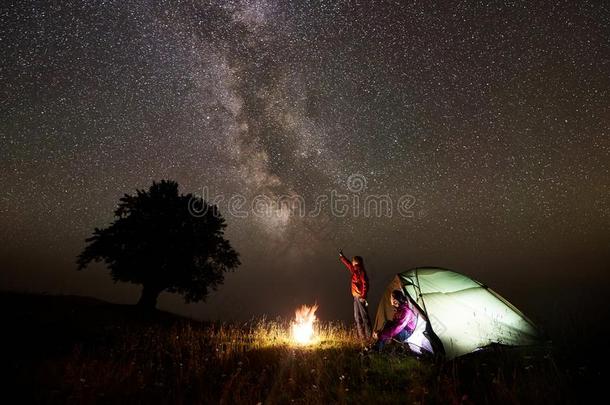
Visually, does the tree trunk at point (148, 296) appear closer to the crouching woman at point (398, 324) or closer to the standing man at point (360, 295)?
the standing man at point (360, 295)

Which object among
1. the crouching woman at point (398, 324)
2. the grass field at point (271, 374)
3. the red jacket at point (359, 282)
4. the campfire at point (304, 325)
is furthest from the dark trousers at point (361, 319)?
the crouching woman at point (398, 324)

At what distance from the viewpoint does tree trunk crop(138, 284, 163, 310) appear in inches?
888

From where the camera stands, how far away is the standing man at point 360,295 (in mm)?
10250

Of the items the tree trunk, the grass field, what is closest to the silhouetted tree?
the tree trunk

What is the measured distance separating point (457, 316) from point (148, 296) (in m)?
19.9

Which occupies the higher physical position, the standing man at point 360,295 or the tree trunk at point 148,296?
the tree trunk at point 148,296

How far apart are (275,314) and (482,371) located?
6767 mm

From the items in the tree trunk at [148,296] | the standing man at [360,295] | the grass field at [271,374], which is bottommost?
the grass field at [271,374]

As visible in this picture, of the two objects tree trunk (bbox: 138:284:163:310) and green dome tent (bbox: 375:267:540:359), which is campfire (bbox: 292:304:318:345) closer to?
green dome tent (bbox: 375:267:540:359)

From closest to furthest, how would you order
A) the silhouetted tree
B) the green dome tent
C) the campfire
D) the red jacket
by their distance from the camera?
the green dome tent
the campfire
the red jacket
the silhouetted tree

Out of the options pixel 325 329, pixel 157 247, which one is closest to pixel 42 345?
pixel 325 329

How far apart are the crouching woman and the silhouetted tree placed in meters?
17.2

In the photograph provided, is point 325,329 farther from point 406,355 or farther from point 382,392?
point 382,392

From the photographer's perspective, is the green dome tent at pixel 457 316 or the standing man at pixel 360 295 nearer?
the green dome tent at pixel 457 316
